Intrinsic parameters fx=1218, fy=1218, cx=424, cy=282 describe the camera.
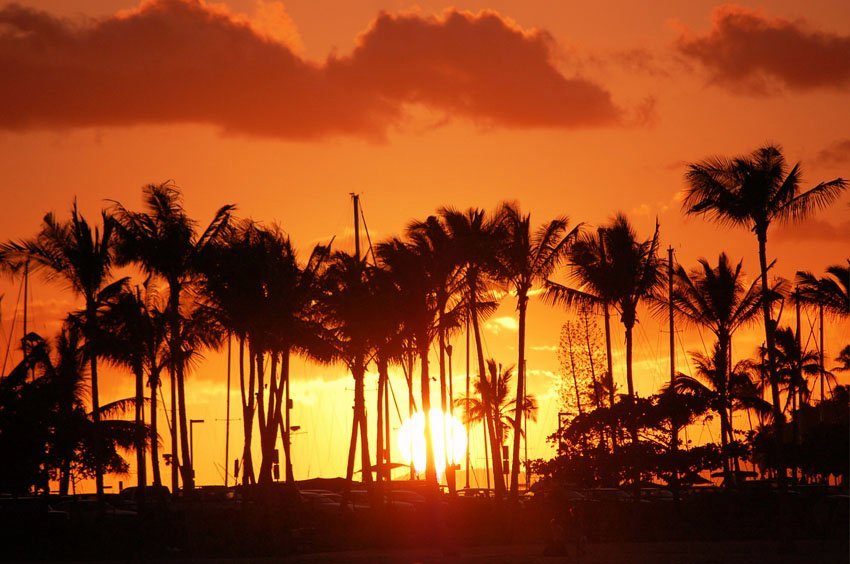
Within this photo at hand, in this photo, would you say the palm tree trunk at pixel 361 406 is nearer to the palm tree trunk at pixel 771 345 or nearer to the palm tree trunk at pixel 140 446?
the palm tree trunk at pixel 140 446

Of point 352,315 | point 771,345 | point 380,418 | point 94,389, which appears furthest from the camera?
point 380,418

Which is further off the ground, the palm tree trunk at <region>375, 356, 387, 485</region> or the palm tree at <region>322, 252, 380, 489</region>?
the palm tree at <region>322, 252, 380, 489</region>

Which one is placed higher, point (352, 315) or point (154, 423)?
point (352, 315)

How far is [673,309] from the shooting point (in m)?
59.8

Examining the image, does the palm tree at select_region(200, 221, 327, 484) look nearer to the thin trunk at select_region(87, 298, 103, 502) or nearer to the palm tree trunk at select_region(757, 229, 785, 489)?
the thin trunk at select_region(87, 298, 103, 502)

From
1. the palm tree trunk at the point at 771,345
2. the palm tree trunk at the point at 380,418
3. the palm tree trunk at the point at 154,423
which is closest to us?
the palm tree trunk at the point at 771,345

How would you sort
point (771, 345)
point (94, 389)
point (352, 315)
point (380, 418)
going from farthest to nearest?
point (380, 418)
point (352, 315)
point (94, 389)
point (771, 345)

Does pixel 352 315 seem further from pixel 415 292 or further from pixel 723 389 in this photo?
pixel 723 389

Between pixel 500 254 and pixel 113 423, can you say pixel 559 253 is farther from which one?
pixel 113 423

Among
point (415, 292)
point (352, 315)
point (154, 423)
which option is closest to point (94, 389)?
point (154, 423)

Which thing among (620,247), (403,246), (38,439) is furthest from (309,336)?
(620,247)

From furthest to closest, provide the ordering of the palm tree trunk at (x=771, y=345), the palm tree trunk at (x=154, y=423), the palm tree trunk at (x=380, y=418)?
the palm tree trunk at (x=380, y=418), the palm tree trunk at (x=154, y=423), the palm tree trunk at (x=771, y=345)

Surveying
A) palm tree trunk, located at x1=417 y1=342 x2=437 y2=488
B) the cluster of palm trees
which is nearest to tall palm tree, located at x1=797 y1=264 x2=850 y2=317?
the cluster of palm trees

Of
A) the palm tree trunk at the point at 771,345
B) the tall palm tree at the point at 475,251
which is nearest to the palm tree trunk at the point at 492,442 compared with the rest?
the tall palm tree at the point at 475,251
